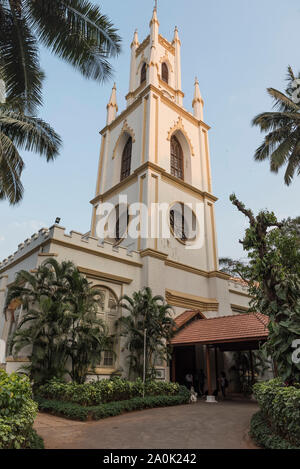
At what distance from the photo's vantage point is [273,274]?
27.2 ft

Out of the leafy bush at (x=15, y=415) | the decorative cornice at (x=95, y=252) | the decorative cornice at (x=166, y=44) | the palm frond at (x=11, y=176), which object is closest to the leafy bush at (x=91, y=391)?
the leafy bush at (x=15, y=415)

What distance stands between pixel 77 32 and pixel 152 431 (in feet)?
37.1

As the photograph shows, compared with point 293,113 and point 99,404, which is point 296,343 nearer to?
point 99,404

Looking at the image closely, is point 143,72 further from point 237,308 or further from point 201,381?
point 201,381

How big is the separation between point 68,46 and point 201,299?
571 inches

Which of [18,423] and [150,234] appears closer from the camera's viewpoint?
[18,423]

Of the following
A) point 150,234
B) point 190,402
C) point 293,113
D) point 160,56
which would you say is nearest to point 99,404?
point 190,402

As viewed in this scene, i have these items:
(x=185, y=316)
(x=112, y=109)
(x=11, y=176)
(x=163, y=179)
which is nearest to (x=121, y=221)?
(x=163, y=179)

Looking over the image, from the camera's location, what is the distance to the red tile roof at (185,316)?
16256 millimetres

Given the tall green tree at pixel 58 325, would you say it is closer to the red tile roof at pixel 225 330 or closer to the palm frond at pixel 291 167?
the red tile roof at pixel 225 330

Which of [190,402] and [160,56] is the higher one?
[160,56]

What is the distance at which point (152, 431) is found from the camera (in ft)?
25.1

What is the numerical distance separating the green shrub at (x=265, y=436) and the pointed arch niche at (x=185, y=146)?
57.6 ft

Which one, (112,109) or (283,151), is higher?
(112,109)
